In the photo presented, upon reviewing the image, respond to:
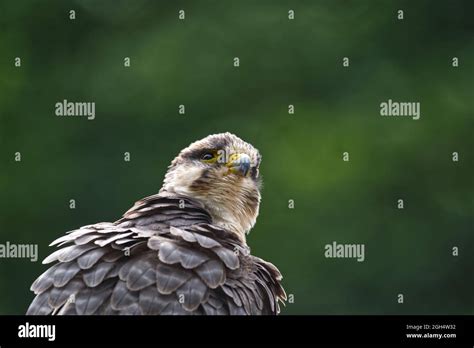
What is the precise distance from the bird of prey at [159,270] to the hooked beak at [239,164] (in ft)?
1.38

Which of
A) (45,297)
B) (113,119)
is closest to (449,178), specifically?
(113,119)

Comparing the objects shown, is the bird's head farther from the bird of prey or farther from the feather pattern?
the feather pattern

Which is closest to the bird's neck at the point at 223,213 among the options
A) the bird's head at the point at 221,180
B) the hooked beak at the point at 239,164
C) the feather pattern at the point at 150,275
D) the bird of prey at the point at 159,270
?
the bird's head at the point at 221,180

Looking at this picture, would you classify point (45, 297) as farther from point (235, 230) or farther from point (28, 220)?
point (28, 220)

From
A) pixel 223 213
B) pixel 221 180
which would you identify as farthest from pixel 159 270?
pixel 221 180

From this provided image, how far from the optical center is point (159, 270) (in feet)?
17.4

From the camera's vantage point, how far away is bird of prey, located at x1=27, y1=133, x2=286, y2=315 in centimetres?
523

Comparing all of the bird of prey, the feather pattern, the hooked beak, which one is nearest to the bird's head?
the hooked beak

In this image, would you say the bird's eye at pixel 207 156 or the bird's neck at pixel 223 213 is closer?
the bird's neck at pixel 223 213

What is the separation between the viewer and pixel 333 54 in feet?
51.6

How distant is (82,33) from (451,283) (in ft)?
23.7

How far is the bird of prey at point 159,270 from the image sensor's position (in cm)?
523

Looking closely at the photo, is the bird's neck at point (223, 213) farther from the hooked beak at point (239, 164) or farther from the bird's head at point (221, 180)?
the hooked beak at point (239, 164)

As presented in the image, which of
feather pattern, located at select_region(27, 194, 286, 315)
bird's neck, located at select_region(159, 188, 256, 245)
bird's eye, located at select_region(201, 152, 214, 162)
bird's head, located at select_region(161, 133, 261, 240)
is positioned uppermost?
bird's eye, located at select_region(201, 152, 214, 162)
